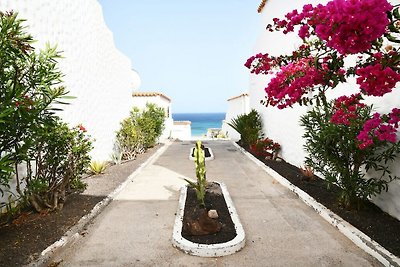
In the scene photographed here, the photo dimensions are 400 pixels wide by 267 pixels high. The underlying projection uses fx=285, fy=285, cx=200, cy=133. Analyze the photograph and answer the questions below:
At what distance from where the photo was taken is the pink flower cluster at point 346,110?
4.24 m

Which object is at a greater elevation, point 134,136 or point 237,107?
point 237,107

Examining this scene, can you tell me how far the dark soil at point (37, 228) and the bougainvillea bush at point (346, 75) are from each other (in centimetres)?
379

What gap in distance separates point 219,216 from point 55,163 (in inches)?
123

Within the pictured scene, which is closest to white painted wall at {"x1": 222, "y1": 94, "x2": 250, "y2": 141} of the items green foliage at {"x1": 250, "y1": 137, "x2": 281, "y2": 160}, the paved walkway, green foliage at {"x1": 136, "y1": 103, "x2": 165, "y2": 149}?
green foliage at {"x1": 136, "y1": 103, "x2": 165, "y2": 149}

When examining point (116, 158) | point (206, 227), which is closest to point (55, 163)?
point (206, 227)

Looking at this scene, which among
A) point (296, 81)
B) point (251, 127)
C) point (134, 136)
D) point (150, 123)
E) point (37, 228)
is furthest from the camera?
point (251, 127)

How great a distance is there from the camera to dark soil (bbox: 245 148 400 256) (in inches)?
156

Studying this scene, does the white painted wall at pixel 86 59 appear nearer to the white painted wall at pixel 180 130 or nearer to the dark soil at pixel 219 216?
the dark soil at pixel 219 216

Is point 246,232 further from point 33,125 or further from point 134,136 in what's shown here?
point 134,136

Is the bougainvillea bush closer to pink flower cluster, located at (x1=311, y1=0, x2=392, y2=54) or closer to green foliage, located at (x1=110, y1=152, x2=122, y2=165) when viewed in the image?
pink flower cluster, located at (x1=311, y1=0, x2=392, y2=54)

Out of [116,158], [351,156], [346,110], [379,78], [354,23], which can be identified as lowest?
[116,158]

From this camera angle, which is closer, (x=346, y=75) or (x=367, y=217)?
(x=346, y=75)

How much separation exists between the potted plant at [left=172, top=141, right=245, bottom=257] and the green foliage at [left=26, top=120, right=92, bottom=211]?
87.9 inches

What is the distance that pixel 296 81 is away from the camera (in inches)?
140
